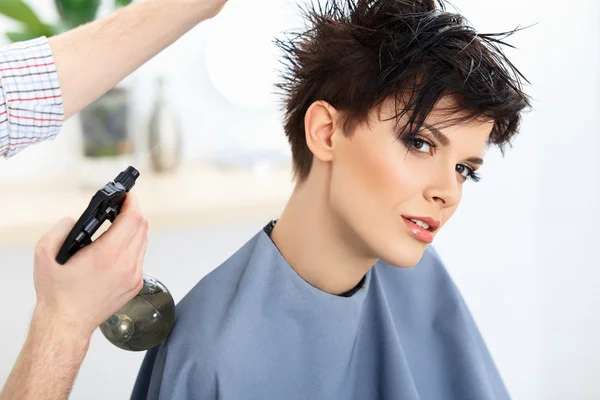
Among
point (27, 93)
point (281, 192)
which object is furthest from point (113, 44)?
point (281, 192)

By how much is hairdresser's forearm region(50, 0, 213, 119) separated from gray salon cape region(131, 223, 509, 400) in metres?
0.37

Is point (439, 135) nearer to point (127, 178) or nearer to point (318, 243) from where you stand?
point (318, 243)

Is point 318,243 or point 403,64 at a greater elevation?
point 403,64

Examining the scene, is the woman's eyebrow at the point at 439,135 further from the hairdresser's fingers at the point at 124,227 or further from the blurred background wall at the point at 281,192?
the blurred background wall at the point at 281,192

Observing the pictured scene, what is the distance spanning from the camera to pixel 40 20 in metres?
1.86

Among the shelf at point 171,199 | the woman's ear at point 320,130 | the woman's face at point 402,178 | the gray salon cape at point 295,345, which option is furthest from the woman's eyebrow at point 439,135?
the shelf at point 171,199

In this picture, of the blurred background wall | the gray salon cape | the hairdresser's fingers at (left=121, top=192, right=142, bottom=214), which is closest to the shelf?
the blurred background wall

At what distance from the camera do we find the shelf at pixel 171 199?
179cm

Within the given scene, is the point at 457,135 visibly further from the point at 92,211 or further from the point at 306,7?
the point at 92,211

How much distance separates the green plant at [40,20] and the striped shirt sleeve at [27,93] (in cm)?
80

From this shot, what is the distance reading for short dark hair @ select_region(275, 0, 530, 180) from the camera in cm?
113

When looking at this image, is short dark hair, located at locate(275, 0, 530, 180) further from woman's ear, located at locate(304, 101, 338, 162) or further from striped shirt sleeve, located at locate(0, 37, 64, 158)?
striped shirt sleeve, located at locate(0, 37, 64, 158)

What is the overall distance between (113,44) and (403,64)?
18.1 inches

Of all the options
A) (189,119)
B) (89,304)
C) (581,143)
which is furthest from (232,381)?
(581,143)
